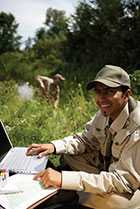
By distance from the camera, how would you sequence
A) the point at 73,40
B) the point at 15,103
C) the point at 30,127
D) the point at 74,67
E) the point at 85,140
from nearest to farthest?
the point at 85,140 → the point at 30,127 → the point at 15,103 → the point at 74,67 → the point at 73,40

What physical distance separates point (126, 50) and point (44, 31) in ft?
66.9

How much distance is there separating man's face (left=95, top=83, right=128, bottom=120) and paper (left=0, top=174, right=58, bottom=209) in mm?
624

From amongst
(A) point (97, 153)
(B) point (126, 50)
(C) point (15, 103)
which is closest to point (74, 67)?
(B) point (126, 50)

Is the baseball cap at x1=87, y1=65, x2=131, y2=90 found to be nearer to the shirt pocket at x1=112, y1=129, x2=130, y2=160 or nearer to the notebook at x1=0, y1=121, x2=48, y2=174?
the shirt pocket at x1=112, y1=129, x2=130, y2=160

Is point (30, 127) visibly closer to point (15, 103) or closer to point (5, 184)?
point (15, 103)

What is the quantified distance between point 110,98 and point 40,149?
2.53ft

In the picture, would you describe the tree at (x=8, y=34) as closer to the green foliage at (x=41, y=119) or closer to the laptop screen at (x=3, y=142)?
the green foliage at (x=41, y=119)

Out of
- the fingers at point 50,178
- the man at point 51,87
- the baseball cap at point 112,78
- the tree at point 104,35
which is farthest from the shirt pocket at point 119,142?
the tree at point 104,35

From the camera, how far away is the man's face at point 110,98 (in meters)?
3.11

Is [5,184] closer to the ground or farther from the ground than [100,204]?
farther from the ground

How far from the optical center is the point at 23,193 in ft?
9.29

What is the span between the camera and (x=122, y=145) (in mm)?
3107

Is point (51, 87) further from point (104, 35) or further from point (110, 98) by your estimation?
point (110, 98)

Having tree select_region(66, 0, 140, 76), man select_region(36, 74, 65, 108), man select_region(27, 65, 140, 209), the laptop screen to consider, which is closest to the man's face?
man select_region(27, 65, 140, 209)
